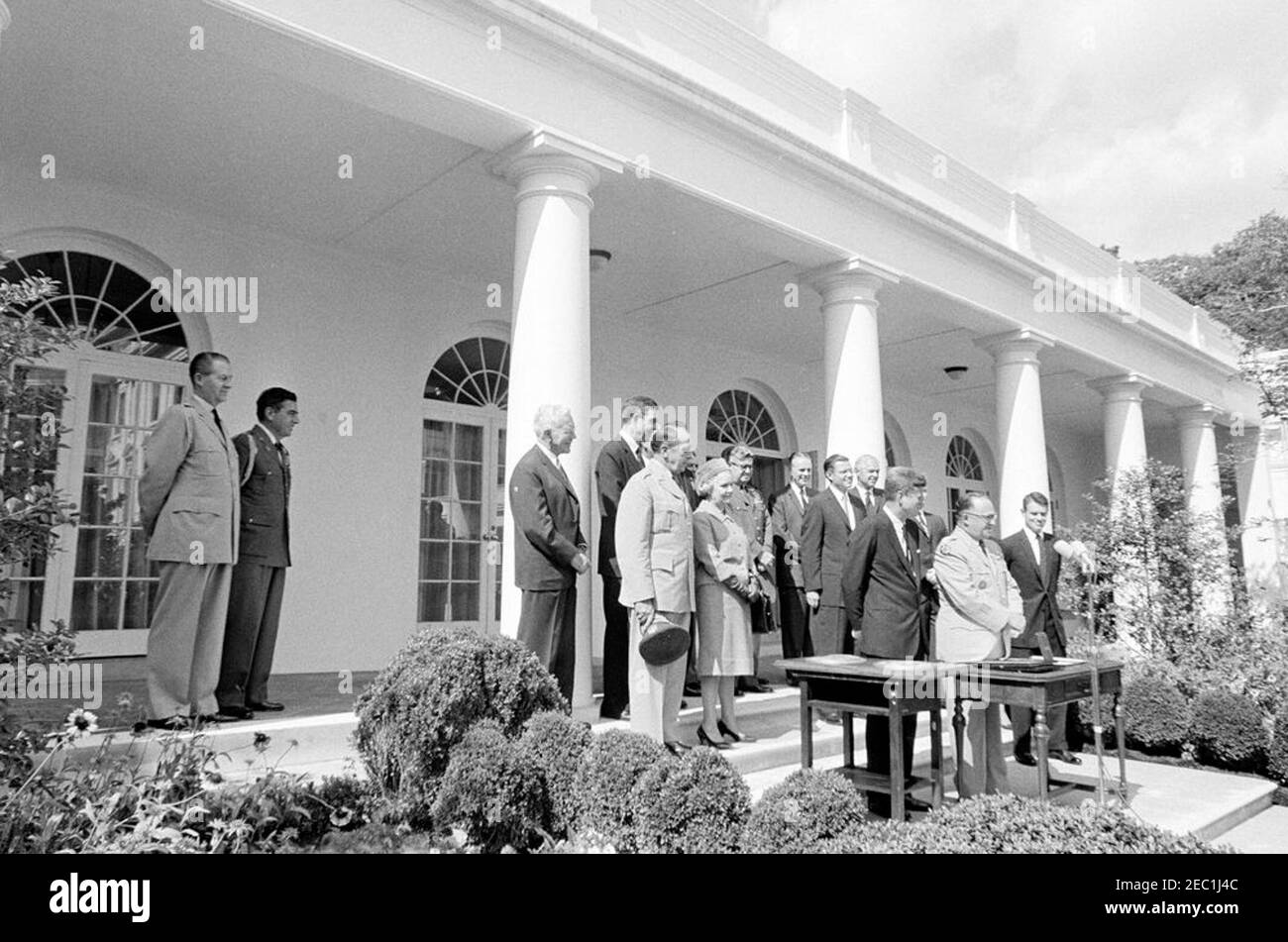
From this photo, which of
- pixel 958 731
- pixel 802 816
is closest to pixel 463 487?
pixel 958 731

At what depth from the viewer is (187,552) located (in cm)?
486

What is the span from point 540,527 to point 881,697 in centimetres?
220

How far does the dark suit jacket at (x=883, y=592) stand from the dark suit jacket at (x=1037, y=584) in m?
1.68

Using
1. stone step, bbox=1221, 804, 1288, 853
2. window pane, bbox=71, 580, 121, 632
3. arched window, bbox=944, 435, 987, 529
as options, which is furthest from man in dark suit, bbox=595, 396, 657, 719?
arched window, bbox=944, 435, 987, 529

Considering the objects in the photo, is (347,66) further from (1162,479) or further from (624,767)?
(1162,479)

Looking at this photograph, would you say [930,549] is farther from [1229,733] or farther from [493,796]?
[493,796]

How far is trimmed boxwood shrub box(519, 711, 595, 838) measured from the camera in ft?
12.6

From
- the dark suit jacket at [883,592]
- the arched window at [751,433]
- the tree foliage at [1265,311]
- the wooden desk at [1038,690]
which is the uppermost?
the tree foliage at [1265,311]

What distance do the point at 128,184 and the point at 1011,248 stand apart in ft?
31.3

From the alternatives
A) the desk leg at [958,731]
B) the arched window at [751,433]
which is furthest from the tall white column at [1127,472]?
the desk leg at [958,731]

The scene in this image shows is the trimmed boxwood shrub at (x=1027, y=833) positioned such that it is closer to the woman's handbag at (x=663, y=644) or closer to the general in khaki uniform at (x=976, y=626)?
the woman's handbag at (x=663, y=644)

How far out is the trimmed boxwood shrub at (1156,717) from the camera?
704cm

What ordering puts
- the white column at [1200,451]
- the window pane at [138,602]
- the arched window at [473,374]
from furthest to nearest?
the white column at [1200,451]
the arched window at [473,374]
the window pane at [138,602]
